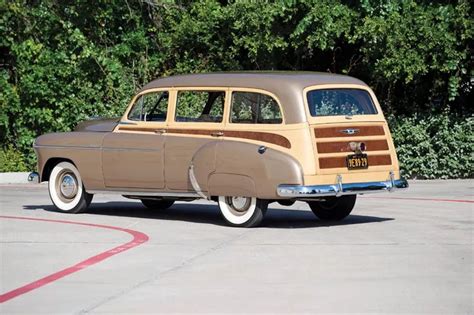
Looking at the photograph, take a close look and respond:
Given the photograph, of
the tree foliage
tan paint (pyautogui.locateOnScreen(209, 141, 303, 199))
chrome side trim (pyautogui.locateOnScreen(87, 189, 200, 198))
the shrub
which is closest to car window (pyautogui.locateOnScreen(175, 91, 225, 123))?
tan paint (pyautogui.locateOnScreen(209, 141, 303, 199))

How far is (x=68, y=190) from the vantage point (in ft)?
54.0

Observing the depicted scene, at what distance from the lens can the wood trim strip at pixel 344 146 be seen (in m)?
14.1

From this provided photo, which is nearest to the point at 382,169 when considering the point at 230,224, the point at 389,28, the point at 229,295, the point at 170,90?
the point at 230,224

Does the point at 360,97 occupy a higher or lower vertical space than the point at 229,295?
higher

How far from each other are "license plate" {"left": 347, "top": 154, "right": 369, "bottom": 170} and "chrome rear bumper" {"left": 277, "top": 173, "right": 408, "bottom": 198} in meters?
0.20

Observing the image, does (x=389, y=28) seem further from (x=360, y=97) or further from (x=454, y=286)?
(x=454, y=286)

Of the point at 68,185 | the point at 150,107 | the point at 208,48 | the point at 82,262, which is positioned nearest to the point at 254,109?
the point at 150,107

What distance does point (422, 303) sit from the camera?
29.8 feet

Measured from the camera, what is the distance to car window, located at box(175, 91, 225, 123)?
1498cm

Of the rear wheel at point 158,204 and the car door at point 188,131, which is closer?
the car door at point 188,131

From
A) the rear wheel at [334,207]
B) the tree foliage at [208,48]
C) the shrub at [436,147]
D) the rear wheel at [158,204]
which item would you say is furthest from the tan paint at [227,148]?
the shrub at [436,147]

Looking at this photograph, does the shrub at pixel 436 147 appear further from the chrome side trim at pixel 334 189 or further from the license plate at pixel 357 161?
the license plate at pixel 357 161

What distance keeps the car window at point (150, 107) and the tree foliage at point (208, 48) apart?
784 centimetres

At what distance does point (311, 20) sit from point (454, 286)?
13707 mm
